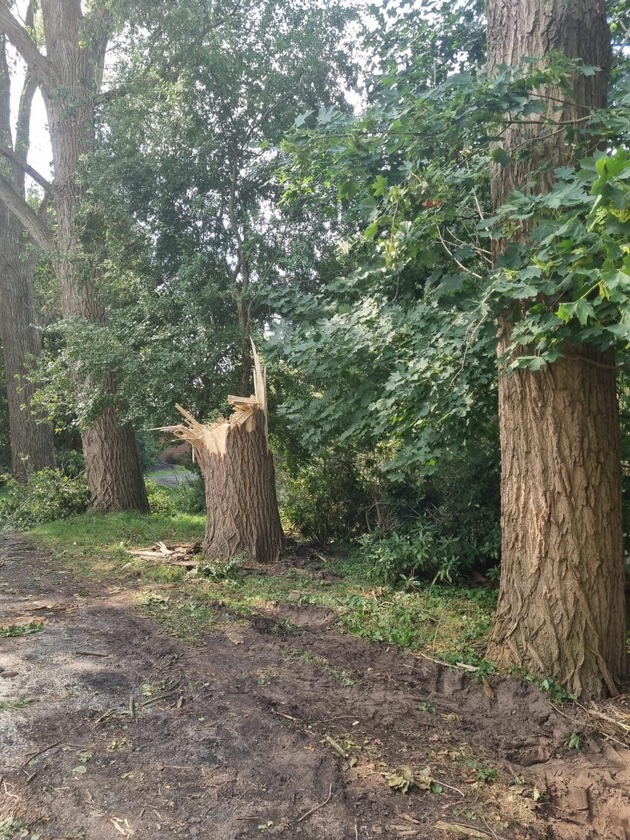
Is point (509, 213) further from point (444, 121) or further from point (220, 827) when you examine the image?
point (220, 827)

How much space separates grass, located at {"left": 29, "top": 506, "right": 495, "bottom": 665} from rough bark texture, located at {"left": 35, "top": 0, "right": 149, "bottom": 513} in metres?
2.74

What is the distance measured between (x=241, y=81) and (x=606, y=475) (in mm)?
7397

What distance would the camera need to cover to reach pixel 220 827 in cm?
268

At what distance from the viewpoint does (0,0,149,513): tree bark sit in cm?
1078

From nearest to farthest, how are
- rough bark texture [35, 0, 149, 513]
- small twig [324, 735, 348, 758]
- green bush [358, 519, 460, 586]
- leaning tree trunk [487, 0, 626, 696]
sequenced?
small twig [324, 735, 348, 758] → leaning tree trunk [487, 0, 626, 696] → green bush [358, 519, 460, 586] → rough bark texture [35, 0, 149, 513]

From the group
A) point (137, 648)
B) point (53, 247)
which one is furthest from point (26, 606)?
point (53, 247)

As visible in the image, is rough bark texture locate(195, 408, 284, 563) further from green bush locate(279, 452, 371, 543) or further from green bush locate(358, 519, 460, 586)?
green bush locate(358, 519, 460, 586)

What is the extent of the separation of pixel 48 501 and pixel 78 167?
569cm

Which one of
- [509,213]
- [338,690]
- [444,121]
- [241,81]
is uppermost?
[241,81]

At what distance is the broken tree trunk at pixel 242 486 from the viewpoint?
305 inches

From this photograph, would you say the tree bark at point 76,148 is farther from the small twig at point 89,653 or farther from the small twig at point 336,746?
the small twig at point 336,746

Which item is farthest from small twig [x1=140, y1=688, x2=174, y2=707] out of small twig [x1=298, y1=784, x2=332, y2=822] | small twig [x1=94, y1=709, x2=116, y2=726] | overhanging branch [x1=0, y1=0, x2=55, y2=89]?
overhanging branch [x1=0, y1=0, x2=55, y2=89]

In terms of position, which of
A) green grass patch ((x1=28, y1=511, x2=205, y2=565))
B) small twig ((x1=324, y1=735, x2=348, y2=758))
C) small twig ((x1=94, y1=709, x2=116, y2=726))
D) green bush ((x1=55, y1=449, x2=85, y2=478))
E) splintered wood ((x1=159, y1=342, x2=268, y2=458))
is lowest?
small twig ((x1=324, y1=735, x2=348, y2=758))

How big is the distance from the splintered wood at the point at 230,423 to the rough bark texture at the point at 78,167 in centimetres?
325
